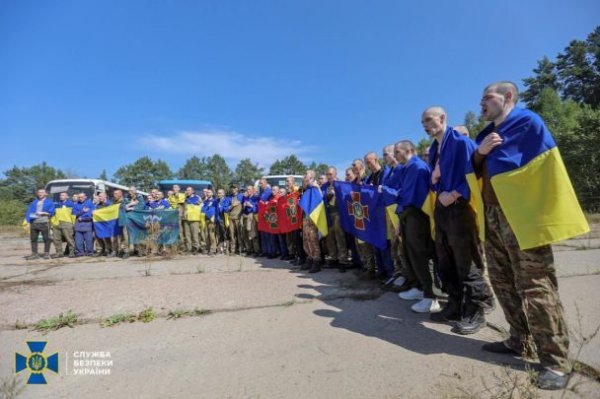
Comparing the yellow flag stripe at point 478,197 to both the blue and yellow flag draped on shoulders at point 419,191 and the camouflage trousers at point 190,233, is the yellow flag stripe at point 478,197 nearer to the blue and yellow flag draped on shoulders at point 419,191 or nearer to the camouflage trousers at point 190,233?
the blue and yellow flag draped on shoulders at point 419,191

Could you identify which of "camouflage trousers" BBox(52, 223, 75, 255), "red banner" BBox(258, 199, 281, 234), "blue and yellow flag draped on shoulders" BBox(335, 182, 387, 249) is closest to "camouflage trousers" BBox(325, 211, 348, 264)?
"blue and yellow flag draped on shoulders" BBox(335, 182, 387, 249)

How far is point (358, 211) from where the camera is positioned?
5.55 metres

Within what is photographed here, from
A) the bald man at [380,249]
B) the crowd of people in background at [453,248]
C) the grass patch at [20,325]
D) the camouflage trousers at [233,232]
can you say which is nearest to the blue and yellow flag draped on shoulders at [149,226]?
the camouflage trousers at [233,232]

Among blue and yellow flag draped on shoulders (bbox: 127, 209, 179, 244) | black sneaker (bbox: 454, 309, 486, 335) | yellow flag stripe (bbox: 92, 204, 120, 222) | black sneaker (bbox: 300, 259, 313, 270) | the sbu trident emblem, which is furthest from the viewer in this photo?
yellow flag stripe (bbox: 92, 204, 120, 222)

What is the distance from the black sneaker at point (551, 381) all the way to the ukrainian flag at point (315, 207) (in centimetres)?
431

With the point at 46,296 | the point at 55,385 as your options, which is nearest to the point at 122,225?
the point at 46,296

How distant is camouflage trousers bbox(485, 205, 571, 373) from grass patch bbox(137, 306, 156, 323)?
3536 millimetres

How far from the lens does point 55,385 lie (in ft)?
8.02

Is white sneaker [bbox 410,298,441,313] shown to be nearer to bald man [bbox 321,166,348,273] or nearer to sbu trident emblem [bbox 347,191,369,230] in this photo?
sbu trident emblem [bbox 347,191,369,230]

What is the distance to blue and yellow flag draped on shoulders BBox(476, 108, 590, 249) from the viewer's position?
2.17 metres

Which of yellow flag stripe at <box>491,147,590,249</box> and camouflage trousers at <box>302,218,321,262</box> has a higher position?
yellow flag stripe at <box>491,147,590,249</box>

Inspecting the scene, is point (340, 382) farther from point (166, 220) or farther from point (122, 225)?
point (122, 225)

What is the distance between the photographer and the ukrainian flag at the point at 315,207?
6.24 meters

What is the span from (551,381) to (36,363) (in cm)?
393
